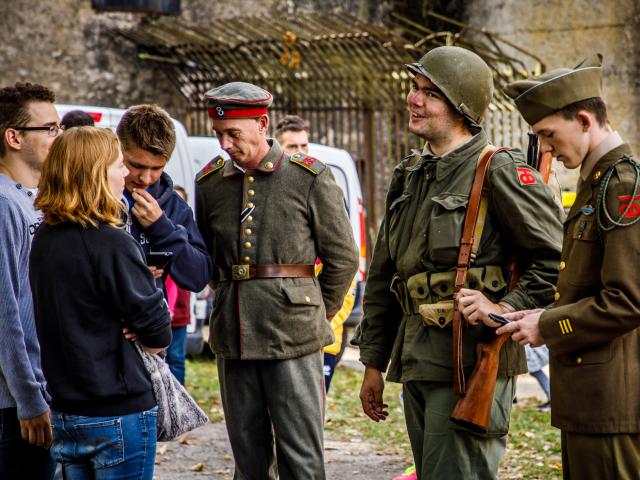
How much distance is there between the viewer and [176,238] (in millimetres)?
4320

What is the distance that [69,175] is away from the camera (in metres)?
3.59

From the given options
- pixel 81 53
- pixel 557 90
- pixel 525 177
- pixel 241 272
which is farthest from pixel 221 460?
pixel 81 53

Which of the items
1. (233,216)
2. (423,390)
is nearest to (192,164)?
(233,216)

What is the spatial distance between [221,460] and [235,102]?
334 centimetres

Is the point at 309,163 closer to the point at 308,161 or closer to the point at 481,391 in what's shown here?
the point at 308,161

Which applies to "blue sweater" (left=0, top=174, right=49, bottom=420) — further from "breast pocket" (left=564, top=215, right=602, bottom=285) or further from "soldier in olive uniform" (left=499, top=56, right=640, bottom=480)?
"breast pocket" (left=564, top=215, right=602, bottom=285)

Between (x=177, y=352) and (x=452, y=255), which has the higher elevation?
(x=452, y=255)

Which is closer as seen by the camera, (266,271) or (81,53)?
(266,271)

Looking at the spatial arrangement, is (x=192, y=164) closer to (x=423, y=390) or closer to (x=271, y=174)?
(x=271, y=174)

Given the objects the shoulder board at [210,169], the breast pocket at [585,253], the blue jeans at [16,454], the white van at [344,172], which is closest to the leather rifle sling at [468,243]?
the breast pocket at [585,253]

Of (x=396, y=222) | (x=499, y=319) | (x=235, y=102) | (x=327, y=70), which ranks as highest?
(x=327, y=70)

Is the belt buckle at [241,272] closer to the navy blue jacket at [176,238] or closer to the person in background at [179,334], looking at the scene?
the navy blue jacket at [176,238]

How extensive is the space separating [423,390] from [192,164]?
19.4 ft

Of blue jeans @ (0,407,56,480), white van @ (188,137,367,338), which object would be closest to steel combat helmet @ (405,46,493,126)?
blue jeans @ (0,407,56,480)
